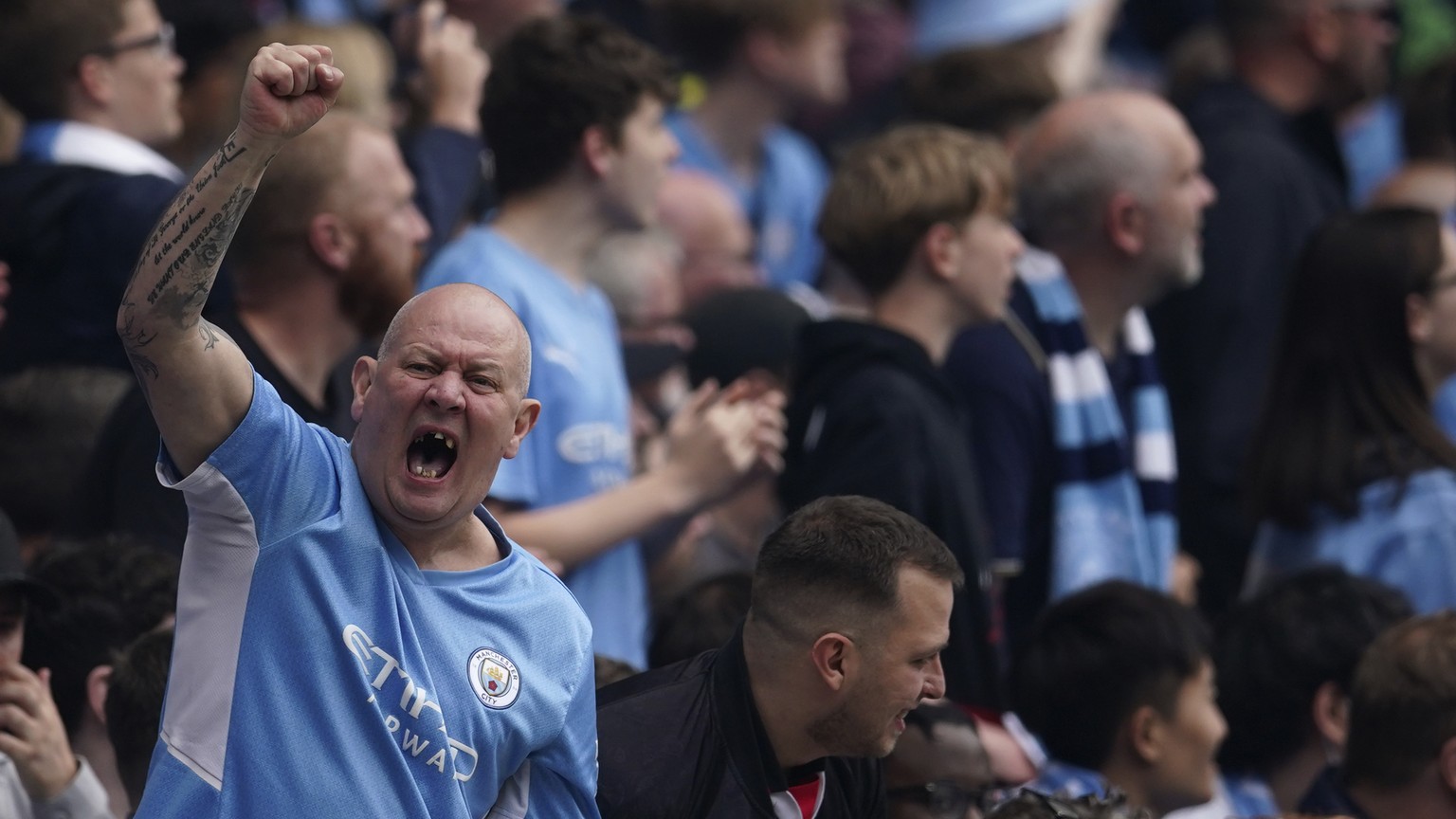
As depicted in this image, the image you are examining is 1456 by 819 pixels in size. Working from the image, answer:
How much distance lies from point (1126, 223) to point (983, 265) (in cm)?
93

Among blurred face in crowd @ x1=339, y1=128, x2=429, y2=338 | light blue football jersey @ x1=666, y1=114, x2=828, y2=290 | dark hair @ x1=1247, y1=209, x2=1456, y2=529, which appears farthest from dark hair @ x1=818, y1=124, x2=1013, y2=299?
light blue football jersey @ x1=666, y1=114, x2=828, y2=290

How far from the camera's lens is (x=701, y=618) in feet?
15.3

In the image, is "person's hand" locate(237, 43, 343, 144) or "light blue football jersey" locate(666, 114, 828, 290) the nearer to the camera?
"person's hand" locate(237, 43, 343, 144)

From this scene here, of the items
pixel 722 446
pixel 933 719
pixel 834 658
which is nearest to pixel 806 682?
pixel 834 658

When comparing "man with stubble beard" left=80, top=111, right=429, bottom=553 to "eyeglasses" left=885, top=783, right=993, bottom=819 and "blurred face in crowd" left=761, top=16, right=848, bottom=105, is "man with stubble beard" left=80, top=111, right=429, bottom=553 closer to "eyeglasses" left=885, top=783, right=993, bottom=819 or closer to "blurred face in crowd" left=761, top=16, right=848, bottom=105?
"eyeglasses" left=885, top=783, right=993, bottom=819

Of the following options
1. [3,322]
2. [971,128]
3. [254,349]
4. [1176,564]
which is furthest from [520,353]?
[971,128]

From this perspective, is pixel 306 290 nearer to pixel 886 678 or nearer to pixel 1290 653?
pixel 886 678

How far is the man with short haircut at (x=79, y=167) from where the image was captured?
5195 mm

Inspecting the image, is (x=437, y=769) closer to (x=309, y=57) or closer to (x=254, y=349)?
Result: (x=309, y=57)

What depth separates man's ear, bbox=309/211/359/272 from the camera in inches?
186

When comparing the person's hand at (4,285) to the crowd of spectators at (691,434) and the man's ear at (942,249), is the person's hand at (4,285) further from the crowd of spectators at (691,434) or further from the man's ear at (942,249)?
the man's ear at (942,249)

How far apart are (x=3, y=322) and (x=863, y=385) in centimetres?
221

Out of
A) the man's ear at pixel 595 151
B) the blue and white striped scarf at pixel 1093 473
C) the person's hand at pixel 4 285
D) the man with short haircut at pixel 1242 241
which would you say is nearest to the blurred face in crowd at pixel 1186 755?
the blue and white striped scarf at pixel 1093 473

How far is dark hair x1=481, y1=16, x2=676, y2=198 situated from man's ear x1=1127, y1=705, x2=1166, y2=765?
75.4 inches
